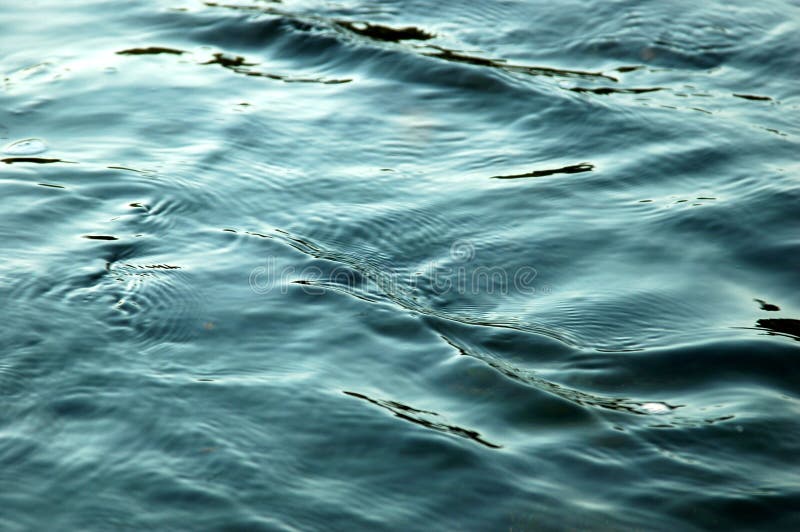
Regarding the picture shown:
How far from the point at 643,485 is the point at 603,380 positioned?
509 millimetres

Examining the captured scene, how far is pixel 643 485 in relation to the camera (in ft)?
8.91

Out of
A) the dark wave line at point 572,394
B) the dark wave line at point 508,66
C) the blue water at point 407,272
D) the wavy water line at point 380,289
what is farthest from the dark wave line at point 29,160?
the dark wave line at point 572,394

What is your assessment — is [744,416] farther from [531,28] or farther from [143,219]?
[531,28]

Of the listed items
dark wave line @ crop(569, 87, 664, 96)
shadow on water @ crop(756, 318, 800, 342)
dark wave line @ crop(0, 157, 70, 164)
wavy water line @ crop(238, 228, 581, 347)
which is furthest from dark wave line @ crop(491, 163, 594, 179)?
dark wave line @ crop(0, 157, 70, 164)

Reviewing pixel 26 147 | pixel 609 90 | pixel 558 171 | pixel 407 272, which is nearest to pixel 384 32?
pixel 609 90

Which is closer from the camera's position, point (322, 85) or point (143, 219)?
point (143, 219)

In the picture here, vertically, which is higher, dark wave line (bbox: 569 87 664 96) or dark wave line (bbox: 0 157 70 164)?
dark wave line (bbox: 569 87 664 96)

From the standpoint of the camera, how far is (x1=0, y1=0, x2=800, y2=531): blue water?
2.77 m

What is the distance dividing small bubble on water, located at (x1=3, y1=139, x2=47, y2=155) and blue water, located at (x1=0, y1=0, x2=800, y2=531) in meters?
0.02

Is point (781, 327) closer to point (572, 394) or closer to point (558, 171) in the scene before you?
point (572, 394)

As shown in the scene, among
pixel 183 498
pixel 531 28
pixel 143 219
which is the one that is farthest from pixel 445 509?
pixel 531 28

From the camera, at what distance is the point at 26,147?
15.2ft

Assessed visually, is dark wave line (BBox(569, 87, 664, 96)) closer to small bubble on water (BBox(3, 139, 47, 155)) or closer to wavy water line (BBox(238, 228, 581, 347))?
wavy water line (BBox(238, 228, 581, 347))

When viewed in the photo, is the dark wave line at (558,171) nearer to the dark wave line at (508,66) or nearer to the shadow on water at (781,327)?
the dark wave line at (508,66)
